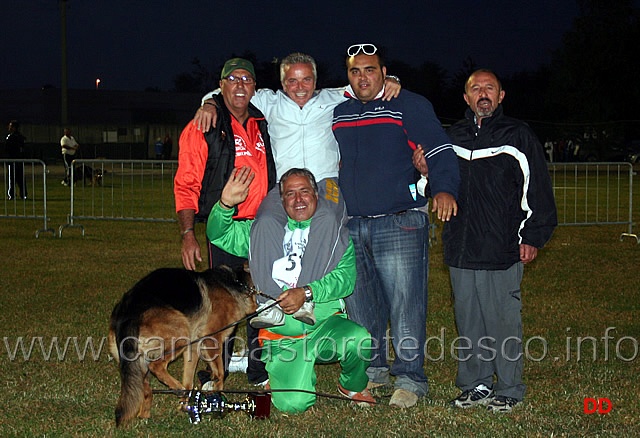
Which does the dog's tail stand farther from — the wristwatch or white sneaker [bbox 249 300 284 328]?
the wristwatch

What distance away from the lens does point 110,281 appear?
376 inches

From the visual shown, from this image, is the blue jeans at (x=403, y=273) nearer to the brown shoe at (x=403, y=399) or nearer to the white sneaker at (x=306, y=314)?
the brown shoe at (x=403, y=399)

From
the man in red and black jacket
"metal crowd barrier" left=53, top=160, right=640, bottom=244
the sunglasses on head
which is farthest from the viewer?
"metal crowd barrier" left=53, top=160, right=640, bottom=244

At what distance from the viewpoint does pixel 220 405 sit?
4.71 metres

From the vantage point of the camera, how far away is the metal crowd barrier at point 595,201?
13906 mm

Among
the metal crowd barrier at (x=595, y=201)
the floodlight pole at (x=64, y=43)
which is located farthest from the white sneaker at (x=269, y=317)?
the floodlight pole at (x=64, y=43)

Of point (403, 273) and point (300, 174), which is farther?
point (403, 273)

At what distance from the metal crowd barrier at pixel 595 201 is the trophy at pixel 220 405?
910 cm

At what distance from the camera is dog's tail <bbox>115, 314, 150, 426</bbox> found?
4449 millimetres

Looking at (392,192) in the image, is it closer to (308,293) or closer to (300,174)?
(300,174)

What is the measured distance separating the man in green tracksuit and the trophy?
0.24 metres

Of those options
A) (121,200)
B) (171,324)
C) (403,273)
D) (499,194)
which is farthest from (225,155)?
(121,200)

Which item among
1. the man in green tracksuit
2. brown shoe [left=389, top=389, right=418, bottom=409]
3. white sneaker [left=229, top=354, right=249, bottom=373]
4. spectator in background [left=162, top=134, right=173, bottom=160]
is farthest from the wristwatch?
spectator in background [left=162, top=134, right=173, bottom=160]

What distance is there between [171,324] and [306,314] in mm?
816
